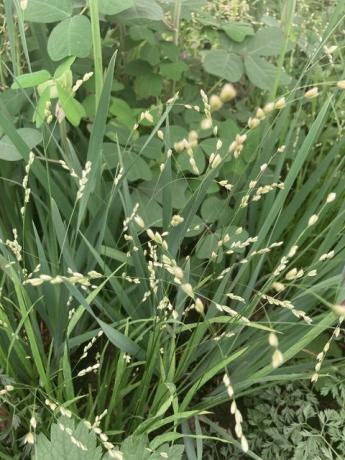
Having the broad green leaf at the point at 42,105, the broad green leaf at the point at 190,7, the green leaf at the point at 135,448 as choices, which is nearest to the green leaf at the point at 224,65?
the broad green leaf at the point at 190,7

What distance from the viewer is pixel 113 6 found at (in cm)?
95

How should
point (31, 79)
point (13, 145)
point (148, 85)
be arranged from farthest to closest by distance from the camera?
point (148, 85) < point (13, 145) < point (31, 79)

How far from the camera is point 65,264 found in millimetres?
975

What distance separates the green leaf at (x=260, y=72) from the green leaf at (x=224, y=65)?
0.02 m

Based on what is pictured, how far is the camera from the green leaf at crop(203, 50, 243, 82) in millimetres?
1155

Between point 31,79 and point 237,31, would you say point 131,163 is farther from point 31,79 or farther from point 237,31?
point 237,31

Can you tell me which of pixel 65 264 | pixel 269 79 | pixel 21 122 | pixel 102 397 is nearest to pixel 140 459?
pixel 102 397

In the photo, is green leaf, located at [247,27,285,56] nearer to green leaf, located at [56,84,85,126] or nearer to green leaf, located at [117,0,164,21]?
green leaf, located at [117,0,164,21]

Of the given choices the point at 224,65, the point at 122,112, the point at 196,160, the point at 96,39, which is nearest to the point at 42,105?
the point at 96,39

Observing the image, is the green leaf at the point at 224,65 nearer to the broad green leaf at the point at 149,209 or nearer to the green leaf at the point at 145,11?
the green leaf at the point at 145,11

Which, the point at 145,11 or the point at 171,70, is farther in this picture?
the point at 171,70

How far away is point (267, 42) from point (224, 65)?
0.45 feet

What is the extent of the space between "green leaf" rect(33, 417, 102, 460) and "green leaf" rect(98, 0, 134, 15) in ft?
2.47

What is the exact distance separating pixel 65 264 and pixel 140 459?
0.38 meters
